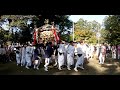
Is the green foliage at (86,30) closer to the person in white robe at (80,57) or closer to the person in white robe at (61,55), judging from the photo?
the person in white robe at (80,57)

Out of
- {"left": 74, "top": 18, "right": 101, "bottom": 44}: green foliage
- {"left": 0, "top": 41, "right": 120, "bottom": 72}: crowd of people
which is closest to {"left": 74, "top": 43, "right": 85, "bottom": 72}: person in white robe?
{"left": 0, "top": 41, "right": 120, "bottom": 72}: crowd of people

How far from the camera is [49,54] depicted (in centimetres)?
1041

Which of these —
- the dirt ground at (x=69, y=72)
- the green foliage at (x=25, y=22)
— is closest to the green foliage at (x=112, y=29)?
the dirt ground at (x=69, y=72)

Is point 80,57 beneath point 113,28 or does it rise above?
beneath

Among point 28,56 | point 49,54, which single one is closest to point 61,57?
point 49,54

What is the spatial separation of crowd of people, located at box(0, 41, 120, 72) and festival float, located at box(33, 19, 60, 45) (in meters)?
0.13

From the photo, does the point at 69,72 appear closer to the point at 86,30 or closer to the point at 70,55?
the point at 70,55

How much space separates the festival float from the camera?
10258 millimetres

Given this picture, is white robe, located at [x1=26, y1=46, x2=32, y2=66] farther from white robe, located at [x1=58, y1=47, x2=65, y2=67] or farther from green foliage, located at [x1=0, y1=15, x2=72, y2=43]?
white robe, located at [x1=58, y1=47, x2=65, y2=67]

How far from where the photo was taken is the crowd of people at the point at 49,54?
34.3ft

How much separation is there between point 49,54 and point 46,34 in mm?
651

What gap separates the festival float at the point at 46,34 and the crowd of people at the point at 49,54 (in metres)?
0.13

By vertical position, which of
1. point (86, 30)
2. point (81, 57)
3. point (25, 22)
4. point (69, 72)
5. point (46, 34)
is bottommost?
point (69, 72)
